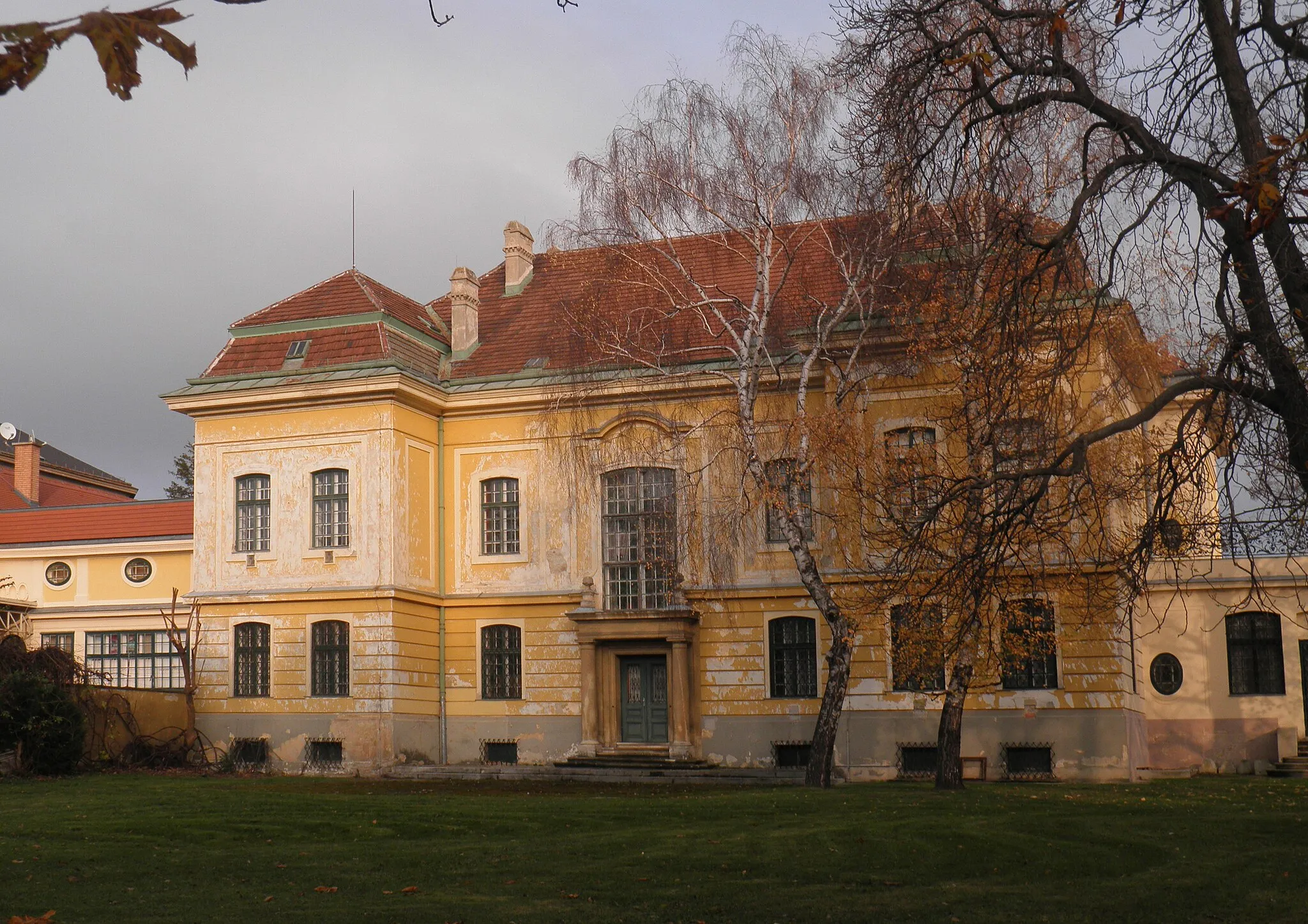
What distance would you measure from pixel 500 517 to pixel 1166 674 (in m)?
13.8

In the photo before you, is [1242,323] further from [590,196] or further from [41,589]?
[41,589]

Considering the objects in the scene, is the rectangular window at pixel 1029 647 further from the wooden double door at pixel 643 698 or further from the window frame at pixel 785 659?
the wooden double door at pixel 643 698

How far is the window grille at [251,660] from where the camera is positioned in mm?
27672

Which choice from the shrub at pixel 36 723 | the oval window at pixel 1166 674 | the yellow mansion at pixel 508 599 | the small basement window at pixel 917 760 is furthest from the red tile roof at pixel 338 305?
the oval window at pixel 1166 674

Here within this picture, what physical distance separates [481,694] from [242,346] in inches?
352

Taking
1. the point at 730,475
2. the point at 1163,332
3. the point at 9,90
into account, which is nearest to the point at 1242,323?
the point at 1163,332

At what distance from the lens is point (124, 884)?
36.1 ft

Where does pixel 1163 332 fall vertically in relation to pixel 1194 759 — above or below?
above

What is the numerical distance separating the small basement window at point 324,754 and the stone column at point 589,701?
15.0ft

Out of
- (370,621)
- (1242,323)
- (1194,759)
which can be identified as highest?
(1242,323)

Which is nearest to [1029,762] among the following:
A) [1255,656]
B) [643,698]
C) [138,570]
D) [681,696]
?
[681,696]

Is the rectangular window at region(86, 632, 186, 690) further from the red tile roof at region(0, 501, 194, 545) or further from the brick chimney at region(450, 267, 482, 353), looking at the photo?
the brick chimney at region(450, 267, 482, 353)

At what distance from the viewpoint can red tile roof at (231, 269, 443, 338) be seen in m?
29.3

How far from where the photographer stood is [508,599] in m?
27.8
